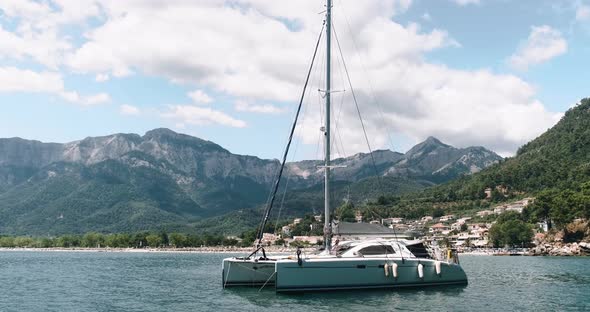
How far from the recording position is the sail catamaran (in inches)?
1528

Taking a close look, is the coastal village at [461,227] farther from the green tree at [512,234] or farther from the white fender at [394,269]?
the white fender at [394,269]

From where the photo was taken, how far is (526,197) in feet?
616

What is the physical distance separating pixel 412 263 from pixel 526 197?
16139 cm

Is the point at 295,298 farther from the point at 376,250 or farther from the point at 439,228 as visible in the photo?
the point at 439,228

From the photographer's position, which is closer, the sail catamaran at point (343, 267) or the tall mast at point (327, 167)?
the sail catamaran at point (343, 267)

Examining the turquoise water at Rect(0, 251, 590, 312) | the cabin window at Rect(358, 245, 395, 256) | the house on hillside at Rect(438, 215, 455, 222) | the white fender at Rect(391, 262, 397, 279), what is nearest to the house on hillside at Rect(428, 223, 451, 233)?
the house on hillside at Rect(438, 215, 455, 222)

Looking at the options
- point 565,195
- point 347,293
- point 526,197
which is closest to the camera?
point 347,293

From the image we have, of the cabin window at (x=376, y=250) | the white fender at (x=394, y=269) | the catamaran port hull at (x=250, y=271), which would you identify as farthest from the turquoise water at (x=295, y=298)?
the cabin window at (x=376, y=250)

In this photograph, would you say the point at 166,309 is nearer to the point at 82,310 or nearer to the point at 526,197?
the point at 82,310

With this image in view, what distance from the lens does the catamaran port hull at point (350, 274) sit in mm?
38719

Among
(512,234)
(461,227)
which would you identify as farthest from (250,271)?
(461,227)

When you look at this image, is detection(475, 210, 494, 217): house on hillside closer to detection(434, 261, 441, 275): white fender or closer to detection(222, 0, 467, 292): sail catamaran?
detection(222, 0, 467, 292): sail catamaran

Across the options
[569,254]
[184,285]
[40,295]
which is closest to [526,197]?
[569,254]

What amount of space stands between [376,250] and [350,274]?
337 centimetres
